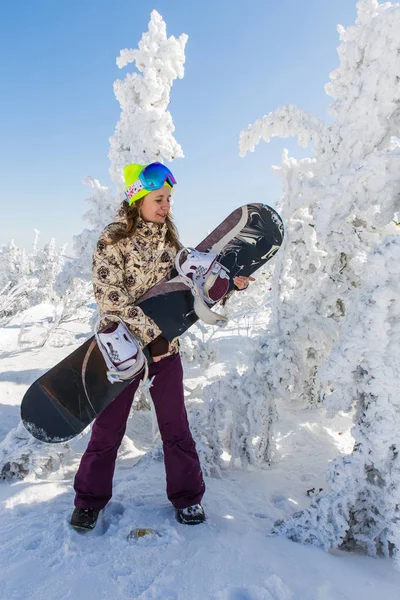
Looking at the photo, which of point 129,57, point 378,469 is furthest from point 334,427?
point 129,57

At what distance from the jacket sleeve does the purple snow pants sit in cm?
37

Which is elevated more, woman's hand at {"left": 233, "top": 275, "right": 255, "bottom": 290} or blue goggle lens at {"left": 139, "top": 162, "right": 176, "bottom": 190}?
blue goggle lens at {"left": 139, "top": 162, "right": 176, "bottom": 190}

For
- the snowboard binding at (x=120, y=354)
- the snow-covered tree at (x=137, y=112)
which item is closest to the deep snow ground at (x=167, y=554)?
the snowboard binding at (x=120, y=354)

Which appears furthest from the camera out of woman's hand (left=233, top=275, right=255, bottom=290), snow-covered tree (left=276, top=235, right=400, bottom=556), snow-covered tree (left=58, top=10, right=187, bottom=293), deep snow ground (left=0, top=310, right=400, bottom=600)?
snow-covered tree (left=58, top=10, right=187, bottom=293)

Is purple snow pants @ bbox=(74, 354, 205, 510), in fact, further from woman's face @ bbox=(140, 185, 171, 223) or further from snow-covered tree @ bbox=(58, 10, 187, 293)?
snow-covered tree @ bbox=(58, 10, 187, 293)

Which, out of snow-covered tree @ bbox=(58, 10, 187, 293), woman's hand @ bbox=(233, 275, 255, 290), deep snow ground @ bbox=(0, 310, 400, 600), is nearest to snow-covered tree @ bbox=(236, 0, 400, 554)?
deep snow ground @ bbox=(0, 310, 400, 600)

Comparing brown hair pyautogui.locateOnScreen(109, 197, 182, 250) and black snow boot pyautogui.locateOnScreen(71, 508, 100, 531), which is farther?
brown hair pyautogui.locateOnScreen(109, 197, 182, 250)

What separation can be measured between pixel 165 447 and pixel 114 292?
1.33 m

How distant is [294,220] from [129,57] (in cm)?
597

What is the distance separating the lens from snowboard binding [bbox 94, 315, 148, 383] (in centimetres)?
236

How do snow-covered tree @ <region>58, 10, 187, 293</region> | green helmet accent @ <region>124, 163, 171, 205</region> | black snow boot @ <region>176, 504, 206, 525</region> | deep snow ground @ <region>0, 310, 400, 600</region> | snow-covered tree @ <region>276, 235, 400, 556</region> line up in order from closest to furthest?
→ 1. deep snow ground @ <region>0, 310, 400, 600</region>
2. snow-covered tree @ <region>276, 235, 400, 556</region>
3. black snow boot @ <region>176, 504, 206, 525</region>
4. green helmet accent @ <region>124, 163, 171, 205</region>
5. snow-covered tree @ <region>58, 10, 187, 293</region>

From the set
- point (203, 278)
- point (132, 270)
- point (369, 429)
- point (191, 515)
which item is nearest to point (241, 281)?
point (203, 278)

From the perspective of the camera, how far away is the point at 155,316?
8.69 ft

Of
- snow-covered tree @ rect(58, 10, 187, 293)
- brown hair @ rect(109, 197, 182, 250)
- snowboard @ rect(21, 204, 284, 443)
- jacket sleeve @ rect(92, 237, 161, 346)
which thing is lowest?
snowboard @ rect(21, 204, 284, 443)
